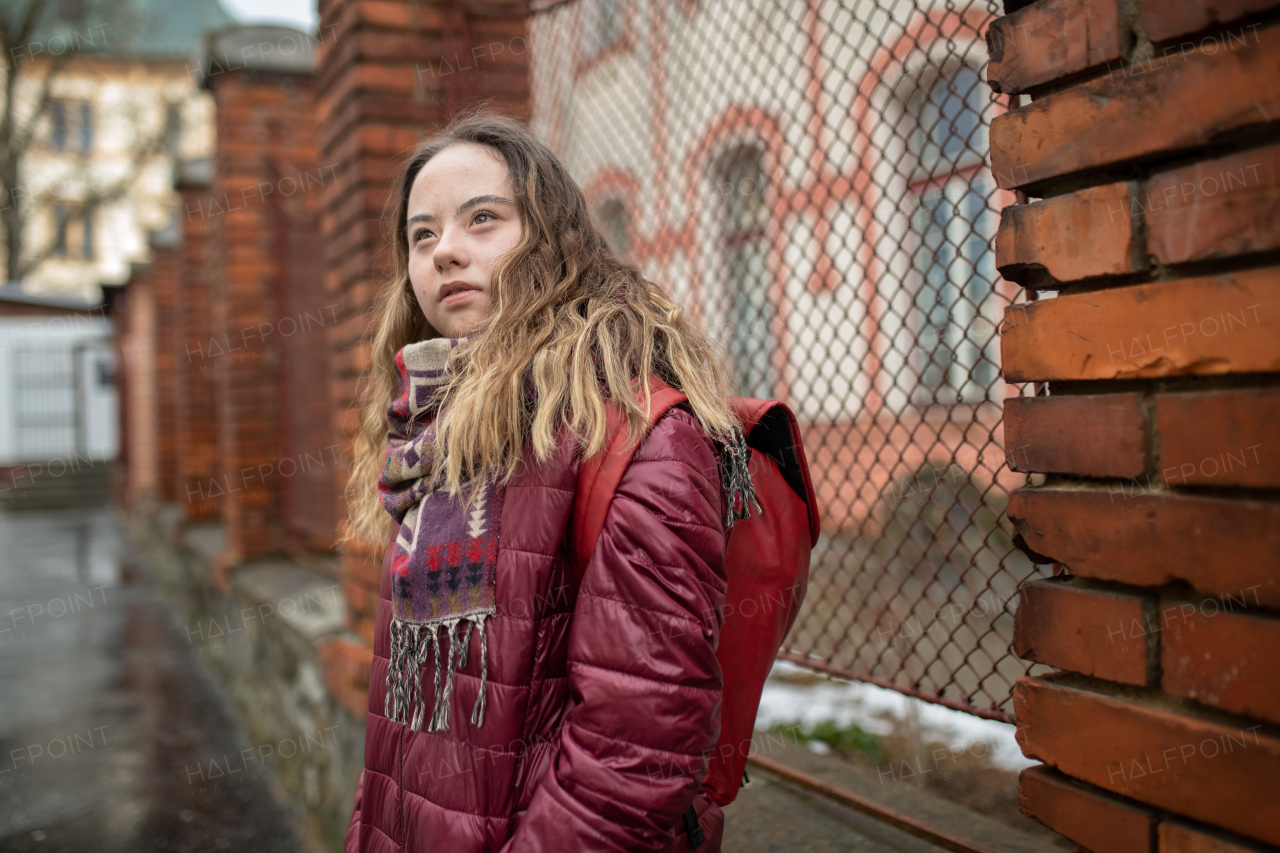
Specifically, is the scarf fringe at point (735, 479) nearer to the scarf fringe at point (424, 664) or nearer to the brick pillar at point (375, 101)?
the scarf fringe at point (424, 664)

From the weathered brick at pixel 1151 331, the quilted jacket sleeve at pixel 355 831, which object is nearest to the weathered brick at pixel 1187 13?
the weathered brick at pixel 1151 331

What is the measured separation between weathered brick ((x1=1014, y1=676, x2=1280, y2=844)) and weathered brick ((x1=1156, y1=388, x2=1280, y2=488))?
10.9 inches

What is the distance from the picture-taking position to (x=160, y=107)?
2145 centimetres

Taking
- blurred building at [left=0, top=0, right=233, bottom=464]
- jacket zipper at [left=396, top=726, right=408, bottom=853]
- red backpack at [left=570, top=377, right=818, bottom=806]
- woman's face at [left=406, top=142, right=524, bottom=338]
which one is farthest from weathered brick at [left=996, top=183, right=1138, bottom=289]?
blurred building at [left=0, top=0, right=233, bottom=464]

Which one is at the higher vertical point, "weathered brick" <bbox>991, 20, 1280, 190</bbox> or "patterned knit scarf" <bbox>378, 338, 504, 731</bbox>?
"weathered brick" <bbox>991, 20, 1280, 190</bbox>

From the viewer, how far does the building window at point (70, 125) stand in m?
21.2

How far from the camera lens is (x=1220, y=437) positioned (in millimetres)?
930

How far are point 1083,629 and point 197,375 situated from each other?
8533 millimetres

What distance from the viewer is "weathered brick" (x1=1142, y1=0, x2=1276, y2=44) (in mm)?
892

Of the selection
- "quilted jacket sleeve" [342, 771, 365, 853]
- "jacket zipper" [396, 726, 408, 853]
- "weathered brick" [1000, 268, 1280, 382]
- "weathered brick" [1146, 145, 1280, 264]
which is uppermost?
"weathered brick" [1146, 145, 1280, 264]

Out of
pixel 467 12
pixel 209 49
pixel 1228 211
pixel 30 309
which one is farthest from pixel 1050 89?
pixel 30 309

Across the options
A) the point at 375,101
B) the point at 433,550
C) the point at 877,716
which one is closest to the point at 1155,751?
the point at 433,550

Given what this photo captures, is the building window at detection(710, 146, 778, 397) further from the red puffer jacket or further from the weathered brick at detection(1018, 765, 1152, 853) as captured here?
the weathered brick at detection(1018, 765, 1152, 853)

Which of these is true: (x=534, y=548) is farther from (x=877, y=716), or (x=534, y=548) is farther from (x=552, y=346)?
(x=877, y=716)
